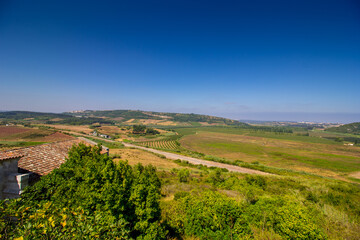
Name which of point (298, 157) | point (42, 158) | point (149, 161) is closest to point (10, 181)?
point (42, 158)

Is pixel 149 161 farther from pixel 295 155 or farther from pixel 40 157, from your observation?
pixel 295 155

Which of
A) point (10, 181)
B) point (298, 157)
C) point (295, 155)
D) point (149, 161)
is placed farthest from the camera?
point (295, 155)

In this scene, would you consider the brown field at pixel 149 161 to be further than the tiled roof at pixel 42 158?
Yes

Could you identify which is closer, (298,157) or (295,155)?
(298,157)

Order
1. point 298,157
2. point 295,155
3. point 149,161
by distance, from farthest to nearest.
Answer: point 295,155, point 298,157, point 149,161

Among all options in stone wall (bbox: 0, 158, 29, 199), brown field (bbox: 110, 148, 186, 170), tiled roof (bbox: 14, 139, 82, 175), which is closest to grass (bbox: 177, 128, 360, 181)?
brown field (bbox: 110, 148, 186, 170)

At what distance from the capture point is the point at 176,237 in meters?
8.48

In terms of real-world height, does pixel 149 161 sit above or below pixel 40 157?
below

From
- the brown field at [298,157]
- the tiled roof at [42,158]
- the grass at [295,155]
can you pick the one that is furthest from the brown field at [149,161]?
the brown field at [298,157]

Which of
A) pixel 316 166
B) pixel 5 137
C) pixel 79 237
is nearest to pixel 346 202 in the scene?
pixel 79 237

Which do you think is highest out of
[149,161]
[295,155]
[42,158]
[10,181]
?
[42,158]

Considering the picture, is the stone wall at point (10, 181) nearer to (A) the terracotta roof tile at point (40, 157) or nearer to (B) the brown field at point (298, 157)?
(A) the terracotta roof tile at point (40, 157)

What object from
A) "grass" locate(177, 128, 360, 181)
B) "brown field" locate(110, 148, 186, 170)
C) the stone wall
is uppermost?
the stone wall

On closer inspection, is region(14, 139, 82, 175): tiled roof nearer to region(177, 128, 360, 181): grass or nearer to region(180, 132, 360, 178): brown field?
region(177, 128, 360, 181): grass
